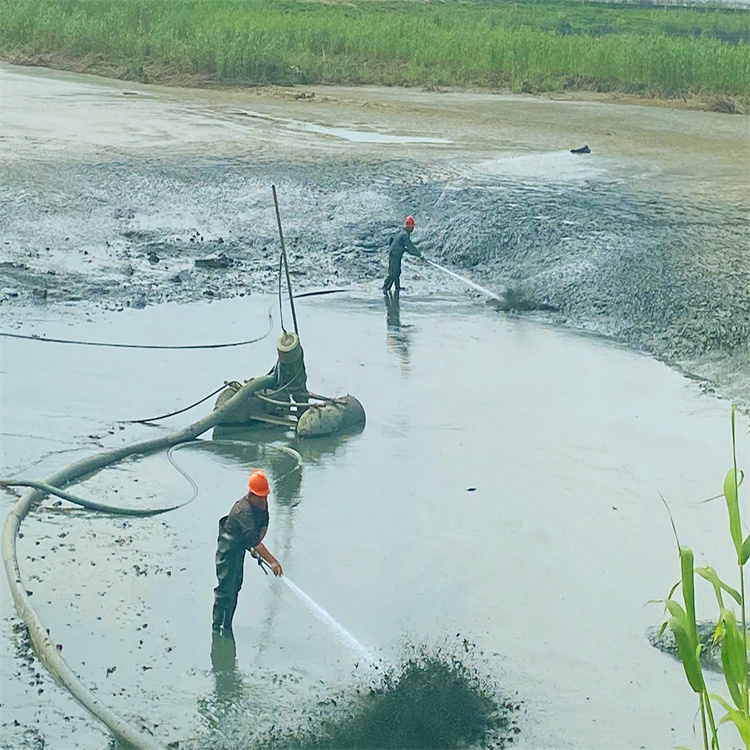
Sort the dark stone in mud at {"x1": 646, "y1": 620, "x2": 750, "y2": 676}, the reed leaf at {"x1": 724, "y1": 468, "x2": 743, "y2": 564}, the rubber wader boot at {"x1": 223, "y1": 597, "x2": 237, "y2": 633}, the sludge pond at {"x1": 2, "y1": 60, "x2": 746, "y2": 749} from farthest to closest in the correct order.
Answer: the dark stone in mud at {"x1": 646, "y1": 620, "x2": 750, "y2": 676}
the rubber wader boot at {"x1": 223, "y1": 597, "x2": 237, "y2": 633}
the sludge pond at {"x1": 2, "y1": 60, "x2": 746, "y2": 749}
the reed leaf at {"x1": 724, "y1": 468, "x2": 743, "y2": 564}

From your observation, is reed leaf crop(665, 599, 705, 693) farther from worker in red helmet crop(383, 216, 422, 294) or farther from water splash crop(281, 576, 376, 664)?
worker in red helmet crop(383, 216, 422, 294)

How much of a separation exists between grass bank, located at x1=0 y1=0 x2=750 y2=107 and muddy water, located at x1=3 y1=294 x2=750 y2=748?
19.5 meters

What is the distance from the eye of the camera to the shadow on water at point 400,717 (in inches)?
255

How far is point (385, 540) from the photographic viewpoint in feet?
30.0

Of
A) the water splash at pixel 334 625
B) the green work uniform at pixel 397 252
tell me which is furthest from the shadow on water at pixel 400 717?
the green work uniform at pixel 397 252

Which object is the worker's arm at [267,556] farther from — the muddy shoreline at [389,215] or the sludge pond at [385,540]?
the muddy shoreline at [389,215]

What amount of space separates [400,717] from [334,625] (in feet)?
4.03

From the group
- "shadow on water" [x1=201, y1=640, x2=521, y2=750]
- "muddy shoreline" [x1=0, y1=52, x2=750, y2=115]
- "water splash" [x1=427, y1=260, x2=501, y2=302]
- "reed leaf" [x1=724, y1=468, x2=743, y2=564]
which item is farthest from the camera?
"muddy shoreline" [x1=0, y1=52, x2=750, y2=115]

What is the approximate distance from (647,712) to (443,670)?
3.97 feet

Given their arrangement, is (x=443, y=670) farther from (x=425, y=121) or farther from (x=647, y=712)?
(x=425, y=121)

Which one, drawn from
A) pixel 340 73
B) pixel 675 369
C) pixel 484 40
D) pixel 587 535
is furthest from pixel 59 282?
pixel 484 40

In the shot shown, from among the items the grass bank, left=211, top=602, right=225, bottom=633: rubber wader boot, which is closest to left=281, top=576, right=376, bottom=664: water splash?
left=211, top=602, right=225, bottom=633: rubber wader boot

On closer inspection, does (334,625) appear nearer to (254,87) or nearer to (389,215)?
(389,215)

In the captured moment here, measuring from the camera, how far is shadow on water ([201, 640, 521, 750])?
6.48 metres
